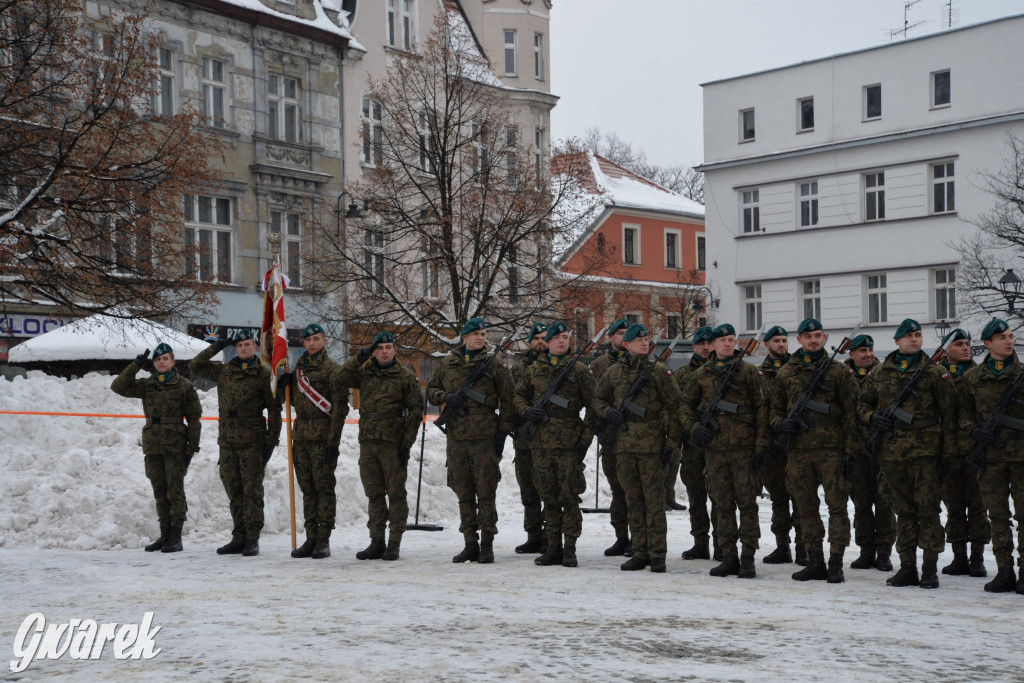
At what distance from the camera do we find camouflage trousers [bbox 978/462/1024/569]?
33.0 feet

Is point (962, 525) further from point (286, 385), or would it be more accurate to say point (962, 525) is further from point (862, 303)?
point (862, 303)

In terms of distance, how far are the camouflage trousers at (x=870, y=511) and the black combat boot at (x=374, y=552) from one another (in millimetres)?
4412

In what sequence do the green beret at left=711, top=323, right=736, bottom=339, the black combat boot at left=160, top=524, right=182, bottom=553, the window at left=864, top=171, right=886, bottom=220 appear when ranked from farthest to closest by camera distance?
the window at left=864, top=171, right=886, bottom=220 < the black combat boot at left=160, top=524, right=182, bottom=553 < the green beret at left=711, top=323, right=736, bottom=339

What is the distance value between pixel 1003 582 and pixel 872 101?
117ft

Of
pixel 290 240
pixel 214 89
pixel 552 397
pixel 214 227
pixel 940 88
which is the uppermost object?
pixel 940 88

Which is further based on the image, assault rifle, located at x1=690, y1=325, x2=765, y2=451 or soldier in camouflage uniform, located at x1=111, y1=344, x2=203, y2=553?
soldier in camouflage uniform, located at x1=111, y1=344, x2=203, y2=553

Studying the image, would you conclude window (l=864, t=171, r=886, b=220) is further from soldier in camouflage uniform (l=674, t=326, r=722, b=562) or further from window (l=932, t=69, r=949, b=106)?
soldier in camouflage uniform (l=674, t=326, r=722, b=562)

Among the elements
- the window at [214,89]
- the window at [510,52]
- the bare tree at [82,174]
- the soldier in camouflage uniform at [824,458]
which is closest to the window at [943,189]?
the window at [510,52]

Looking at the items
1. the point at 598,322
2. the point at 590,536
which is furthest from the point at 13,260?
the point at 598,322

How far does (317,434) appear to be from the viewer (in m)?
12.8

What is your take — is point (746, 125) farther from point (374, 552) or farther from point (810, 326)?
point (374, 552)

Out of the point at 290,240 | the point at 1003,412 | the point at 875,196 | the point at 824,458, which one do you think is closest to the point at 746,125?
the point at 875,196

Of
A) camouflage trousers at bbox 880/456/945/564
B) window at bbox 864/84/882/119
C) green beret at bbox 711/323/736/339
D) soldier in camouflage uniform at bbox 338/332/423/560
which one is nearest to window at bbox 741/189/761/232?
window at bbox 864/84/882/119

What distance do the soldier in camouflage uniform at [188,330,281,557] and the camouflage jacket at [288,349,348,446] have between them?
332 millimetres
